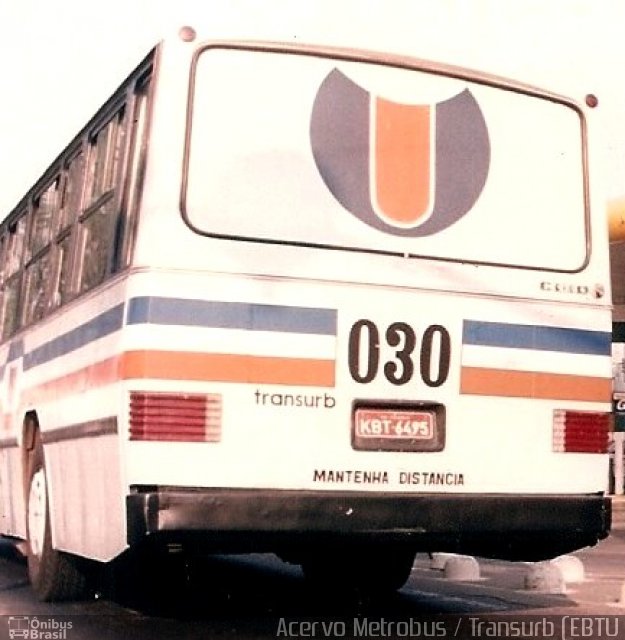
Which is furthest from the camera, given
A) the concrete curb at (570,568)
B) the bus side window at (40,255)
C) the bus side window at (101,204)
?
the concrete curb at (570,568)

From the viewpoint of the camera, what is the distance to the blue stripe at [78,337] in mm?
6961

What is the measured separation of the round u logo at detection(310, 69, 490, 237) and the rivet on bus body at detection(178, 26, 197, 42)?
75 cm

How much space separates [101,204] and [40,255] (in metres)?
1.84

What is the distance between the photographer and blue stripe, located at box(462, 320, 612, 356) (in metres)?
7.22

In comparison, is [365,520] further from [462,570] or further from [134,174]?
[462,570]

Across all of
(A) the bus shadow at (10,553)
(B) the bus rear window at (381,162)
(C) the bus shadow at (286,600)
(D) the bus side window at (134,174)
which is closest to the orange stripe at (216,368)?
(D) the bus side window at (134,174)

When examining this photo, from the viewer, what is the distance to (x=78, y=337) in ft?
25.4

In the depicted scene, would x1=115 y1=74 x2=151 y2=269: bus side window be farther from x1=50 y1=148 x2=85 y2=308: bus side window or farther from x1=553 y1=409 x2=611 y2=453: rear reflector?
x1=553 y1=409 x2=611 y2=453: rear reflector

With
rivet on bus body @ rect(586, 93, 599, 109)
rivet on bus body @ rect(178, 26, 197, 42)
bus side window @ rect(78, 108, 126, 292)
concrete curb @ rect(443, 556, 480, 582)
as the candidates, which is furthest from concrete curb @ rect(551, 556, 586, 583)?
rivet on bus body @ rect(178, 26, 197, 42)

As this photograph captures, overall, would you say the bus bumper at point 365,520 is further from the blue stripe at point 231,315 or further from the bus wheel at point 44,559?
the bus wheel at point 44,559

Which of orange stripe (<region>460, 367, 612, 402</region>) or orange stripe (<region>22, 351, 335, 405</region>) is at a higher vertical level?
orange stripe (<region>460, 367, 612, 402</region>)

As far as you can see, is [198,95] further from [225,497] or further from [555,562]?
[555,562]

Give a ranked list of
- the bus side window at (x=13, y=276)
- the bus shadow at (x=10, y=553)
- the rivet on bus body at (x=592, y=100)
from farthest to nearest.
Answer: the bus shadow at (x=10, y=553)
the bus side window at (x=13, y=276)
the rivet on bus body at (x=592, y=100)

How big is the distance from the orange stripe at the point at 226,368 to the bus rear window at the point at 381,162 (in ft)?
2.12
